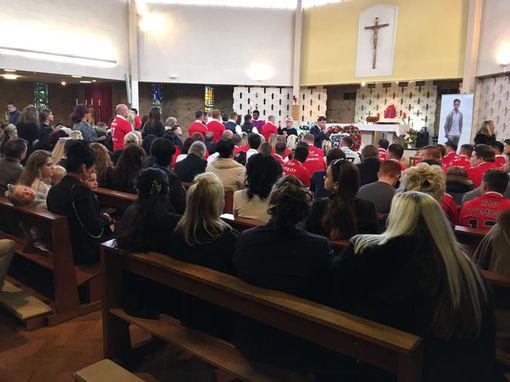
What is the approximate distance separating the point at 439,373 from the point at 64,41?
1210 centimetres

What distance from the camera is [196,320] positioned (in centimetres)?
232

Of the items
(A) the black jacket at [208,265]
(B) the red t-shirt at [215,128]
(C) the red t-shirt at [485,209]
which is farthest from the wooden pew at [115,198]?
(B) the red t-shirt at [215,128]

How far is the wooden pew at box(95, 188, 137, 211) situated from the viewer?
387 centimetres

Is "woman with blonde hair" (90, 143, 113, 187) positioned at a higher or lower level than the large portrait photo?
lower

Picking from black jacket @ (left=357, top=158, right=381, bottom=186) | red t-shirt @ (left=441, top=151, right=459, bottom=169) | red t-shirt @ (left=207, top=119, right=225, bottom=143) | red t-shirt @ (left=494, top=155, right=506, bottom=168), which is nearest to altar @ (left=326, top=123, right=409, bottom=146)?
red t-shirt @ (left=207, top=119, right=225, bottom=143)

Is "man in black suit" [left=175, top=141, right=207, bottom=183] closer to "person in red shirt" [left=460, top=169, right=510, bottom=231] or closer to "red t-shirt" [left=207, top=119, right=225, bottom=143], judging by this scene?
"person in red shirt" [left=460, top=169, right=510, bottom=231]

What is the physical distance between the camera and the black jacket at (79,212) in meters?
3.18

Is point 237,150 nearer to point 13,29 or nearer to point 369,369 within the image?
point 369,369

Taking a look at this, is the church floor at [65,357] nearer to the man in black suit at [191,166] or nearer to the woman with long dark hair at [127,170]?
the woman with long dark hair at [127,170]

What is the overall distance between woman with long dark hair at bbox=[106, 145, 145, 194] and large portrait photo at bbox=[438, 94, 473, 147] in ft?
28.2

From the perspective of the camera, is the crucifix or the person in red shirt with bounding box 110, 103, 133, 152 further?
the crucifix

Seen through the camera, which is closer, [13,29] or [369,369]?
[369,369]

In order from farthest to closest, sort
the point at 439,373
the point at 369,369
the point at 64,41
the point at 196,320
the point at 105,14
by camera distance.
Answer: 1. the point at 105,14
2. the point at 64,41
3. the point at 196,320
4. the point at 369,369
5. the point at 439,373

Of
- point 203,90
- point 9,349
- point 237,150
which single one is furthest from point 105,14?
point 9,349
